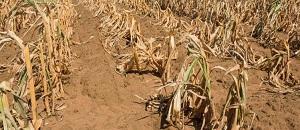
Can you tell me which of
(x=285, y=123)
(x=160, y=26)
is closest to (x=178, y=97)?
(x=285, y=123)

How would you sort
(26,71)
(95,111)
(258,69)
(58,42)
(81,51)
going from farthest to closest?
(81,51), (258,69), (58,42), (95,111), (26,71)

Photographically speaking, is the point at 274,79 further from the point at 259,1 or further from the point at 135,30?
the point at 259,1

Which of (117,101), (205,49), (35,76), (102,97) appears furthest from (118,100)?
(205,49)

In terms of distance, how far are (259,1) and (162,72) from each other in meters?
3.01

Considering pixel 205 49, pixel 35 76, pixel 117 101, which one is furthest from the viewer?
pixel 205 49

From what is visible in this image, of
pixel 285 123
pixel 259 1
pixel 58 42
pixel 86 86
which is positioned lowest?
pixel 285 123

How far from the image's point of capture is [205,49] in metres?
3.92

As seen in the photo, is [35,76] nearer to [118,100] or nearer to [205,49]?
[118,100]

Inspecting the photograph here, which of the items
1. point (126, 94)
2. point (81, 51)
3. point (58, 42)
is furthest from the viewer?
point (81, 51)

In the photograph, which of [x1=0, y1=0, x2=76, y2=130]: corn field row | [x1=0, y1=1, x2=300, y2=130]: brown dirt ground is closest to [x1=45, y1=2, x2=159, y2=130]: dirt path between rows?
[x1=0, y1=1, x2=300, y2=130]: brown dirt ground

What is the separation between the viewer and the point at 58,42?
374 centimetres

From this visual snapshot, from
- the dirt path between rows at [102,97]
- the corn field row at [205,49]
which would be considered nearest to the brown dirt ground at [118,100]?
the dirt path between rows at [102,97]

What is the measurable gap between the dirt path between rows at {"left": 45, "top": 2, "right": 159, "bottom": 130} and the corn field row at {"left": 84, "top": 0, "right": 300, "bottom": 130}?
126mm

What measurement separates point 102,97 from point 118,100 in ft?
0.42
